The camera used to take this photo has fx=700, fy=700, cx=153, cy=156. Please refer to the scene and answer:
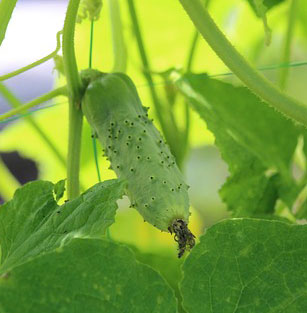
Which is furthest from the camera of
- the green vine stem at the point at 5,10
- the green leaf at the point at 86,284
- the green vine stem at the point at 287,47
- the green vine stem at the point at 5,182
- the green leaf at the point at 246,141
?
the green vine stem at the point at 5,182

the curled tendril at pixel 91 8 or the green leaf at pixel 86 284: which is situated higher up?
the curled tendril at pixel 91 8

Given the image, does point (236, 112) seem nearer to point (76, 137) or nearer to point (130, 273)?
point (76, 137)

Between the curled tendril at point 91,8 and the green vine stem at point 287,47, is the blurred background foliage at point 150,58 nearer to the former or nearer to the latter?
the green vine stem at point 287,47

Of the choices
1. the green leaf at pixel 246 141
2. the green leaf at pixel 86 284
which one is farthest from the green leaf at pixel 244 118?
the green leaf at pixel 86 284

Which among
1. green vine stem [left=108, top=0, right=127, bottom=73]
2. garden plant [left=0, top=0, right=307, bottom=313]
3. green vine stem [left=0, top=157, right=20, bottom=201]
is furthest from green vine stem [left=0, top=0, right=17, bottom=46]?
green vine stem [left=0, top=157, right=20, bottom=201]

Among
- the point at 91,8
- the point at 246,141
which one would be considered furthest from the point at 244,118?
the point at 91,8

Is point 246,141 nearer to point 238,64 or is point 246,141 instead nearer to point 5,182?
point 238,64
